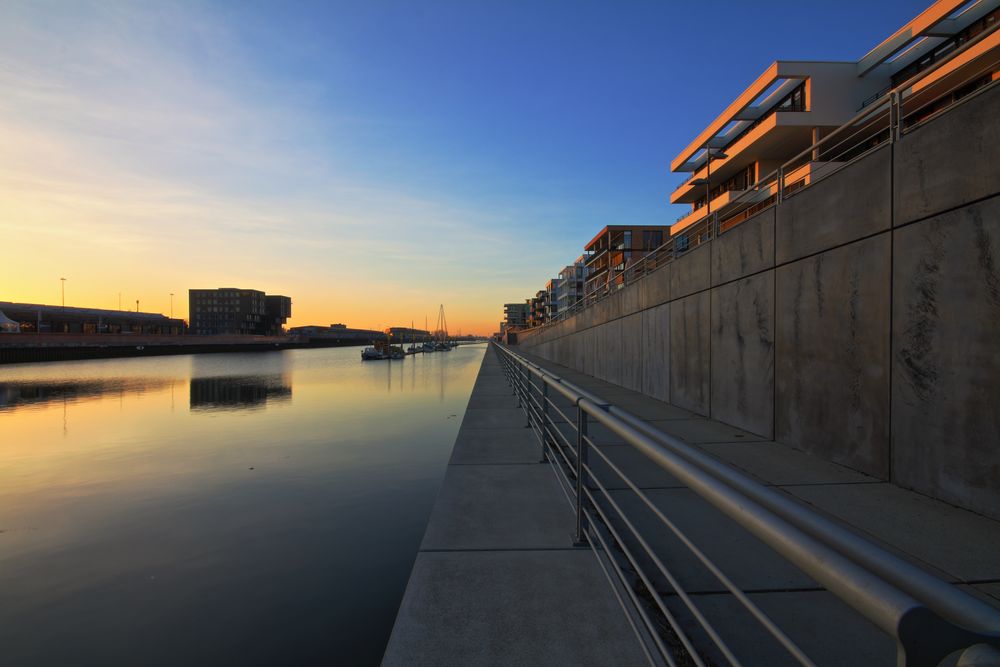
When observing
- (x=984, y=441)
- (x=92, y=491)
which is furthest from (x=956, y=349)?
(x=92, y=491)

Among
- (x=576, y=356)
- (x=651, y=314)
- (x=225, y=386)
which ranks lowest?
(x=225, y=386)

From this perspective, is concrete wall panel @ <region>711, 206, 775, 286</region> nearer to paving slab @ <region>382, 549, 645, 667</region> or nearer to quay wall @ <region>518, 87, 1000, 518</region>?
quay wall @ <region>518, 87, 1000, 518</region>

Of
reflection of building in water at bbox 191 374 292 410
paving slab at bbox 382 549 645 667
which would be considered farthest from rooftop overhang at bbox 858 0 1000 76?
reflection of building in water at bbox 191 374 292 410

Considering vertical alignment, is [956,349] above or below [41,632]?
above

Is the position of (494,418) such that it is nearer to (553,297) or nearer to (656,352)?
(656,352)

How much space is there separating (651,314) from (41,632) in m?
13.1

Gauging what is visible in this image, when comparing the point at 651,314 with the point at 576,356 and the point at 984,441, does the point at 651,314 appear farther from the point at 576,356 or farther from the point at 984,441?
the point at 576,356

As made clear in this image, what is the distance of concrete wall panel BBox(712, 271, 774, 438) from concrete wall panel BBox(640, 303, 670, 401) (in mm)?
2626

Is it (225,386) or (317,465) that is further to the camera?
(225,386)

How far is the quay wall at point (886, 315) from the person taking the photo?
4.56 m

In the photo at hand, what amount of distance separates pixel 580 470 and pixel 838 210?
5.27 m

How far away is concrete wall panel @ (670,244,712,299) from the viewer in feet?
34.3

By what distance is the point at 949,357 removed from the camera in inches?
190

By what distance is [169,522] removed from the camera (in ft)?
26.8
